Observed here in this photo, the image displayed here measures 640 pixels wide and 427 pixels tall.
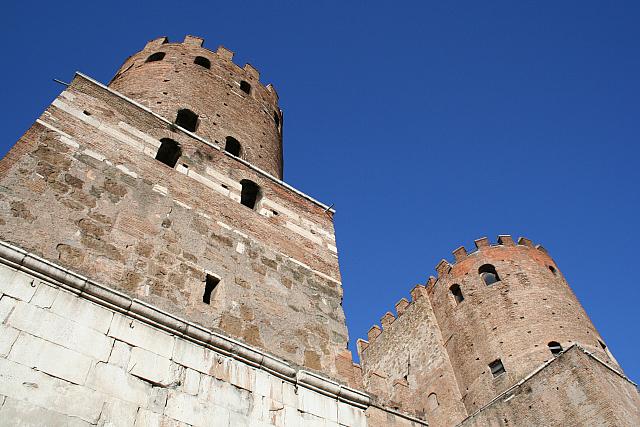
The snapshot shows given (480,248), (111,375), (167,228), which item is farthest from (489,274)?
(111,375)

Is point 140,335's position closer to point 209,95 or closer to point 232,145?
point 232,145

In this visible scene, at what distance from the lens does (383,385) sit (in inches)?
381

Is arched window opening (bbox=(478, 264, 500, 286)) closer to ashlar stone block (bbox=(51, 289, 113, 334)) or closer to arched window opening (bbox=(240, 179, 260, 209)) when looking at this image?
arched window opening (bbox=(240, 179, 260, 209))

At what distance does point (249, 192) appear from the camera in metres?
8.88

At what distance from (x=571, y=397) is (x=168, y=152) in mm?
10315

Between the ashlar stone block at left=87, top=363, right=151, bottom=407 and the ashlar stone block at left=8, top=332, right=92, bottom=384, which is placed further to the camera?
the ashlar stone block at left=87, top=363, right=151, bottom=407

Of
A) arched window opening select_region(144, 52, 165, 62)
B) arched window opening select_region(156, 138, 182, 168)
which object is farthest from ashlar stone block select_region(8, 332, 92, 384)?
arched window opening select_region(144, 52, 165, 62)

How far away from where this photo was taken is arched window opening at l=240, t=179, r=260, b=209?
880 cm

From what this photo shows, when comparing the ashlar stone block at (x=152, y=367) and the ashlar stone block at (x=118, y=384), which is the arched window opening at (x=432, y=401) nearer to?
the ashlar stone block at (x=152, y=367)

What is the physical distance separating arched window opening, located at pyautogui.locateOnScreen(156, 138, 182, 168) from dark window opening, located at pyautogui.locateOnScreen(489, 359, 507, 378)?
437 inches

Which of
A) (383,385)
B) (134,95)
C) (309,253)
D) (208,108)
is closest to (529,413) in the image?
(383,385)

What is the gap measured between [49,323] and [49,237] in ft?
3.75

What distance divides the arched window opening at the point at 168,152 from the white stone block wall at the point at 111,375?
351 centimetres

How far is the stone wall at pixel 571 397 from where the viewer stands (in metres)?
11.8
